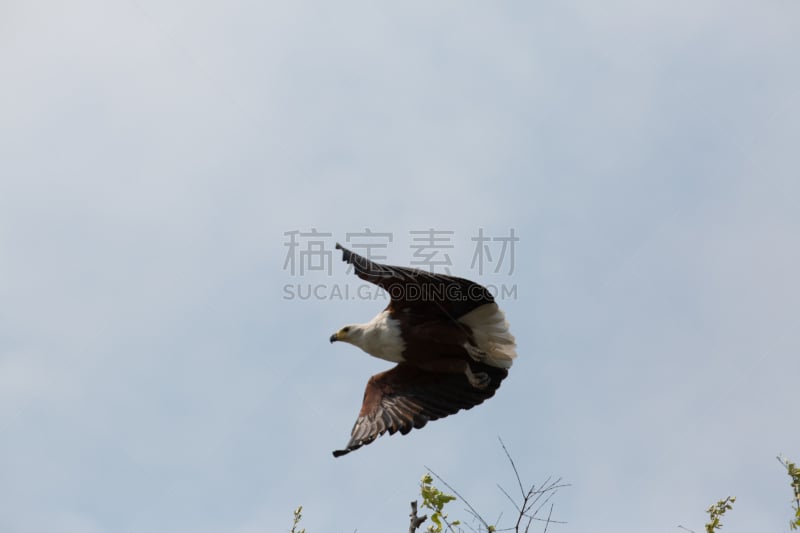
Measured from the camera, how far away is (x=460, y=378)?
354 inches

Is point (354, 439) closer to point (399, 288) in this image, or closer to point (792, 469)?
point (399, 288)

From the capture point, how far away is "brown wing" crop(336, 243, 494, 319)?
25.6 feet

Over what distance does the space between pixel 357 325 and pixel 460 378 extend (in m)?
1.19

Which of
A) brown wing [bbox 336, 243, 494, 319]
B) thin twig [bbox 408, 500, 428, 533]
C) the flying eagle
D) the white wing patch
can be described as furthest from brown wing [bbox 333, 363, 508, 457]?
thin twig [bbox 408, 500, 428, 533]

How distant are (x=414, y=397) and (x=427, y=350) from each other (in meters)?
0.62

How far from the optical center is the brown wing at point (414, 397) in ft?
28.9

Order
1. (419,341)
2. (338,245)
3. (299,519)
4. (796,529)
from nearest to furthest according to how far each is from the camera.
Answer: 1. (796,529)
2. (299,519)
3. (338,245)
4. (419,341)

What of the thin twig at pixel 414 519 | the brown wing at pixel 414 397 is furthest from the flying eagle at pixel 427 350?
the thin twig at pixel 414 519

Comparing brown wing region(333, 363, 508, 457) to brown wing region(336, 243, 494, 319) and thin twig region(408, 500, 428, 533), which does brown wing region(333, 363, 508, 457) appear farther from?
thin twig region(408, 500, 428, 533)

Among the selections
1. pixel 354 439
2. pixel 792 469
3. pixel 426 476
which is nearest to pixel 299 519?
Result: pixel 426 476

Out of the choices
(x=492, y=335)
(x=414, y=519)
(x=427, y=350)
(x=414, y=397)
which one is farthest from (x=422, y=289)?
(x=414, y=519)

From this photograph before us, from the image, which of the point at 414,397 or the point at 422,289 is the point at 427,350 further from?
the point at 422,289

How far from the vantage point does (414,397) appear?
9062mm

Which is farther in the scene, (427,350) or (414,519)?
(427,350)
